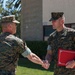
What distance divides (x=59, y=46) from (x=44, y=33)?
14588 mm

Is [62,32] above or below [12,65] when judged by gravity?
above

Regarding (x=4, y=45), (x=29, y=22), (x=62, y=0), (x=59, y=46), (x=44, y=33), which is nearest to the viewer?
(x=4, y=45)

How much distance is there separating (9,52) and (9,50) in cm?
4

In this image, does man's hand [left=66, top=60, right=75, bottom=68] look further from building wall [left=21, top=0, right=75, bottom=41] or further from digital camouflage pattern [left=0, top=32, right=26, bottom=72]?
building wall [left=21, top=0, right=75, bottom=41]

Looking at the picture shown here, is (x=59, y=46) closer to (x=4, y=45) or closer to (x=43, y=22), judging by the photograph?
(x=4, y=45)

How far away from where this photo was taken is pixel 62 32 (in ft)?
19.4

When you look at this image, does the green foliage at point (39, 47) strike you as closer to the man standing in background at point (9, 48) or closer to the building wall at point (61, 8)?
the building wall at point (61, 8)

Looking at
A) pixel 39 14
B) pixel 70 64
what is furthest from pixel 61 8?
pixel 70 64

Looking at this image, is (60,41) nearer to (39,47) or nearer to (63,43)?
(63,43)

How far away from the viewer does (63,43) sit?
584 cm

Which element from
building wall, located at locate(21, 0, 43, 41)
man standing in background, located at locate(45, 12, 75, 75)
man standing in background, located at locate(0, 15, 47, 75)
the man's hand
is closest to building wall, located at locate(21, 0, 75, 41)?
building wall, located at locate(21, 0, 43, 41)

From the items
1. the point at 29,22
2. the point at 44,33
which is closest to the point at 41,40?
the point at 44,33

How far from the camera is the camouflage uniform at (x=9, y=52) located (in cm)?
549

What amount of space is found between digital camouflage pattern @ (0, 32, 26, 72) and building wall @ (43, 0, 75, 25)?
42.9 feet
